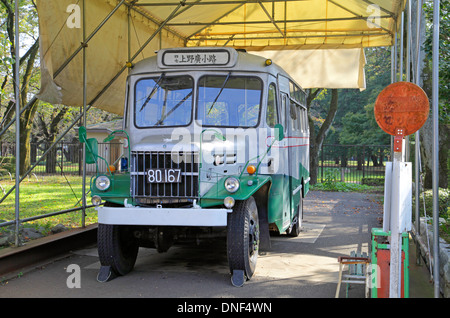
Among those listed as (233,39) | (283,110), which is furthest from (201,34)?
(283,110)

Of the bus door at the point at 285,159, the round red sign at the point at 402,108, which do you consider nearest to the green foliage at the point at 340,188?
the bus door at the point at 285,159

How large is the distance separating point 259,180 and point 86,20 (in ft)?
16.6

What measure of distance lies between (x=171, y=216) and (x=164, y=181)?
616mm

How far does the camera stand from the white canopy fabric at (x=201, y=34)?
9.14 meters

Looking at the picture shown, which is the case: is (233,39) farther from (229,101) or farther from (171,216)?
(171,216)

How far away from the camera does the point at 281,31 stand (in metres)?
14.0

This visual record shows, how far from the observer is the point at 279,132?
7.22 m

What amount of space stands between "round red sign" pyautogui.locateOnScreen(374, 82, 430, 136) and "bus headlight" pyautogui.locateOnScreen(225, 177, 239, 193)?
208 centimetres

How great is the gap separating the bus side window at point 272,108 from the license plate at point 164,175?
187 cm

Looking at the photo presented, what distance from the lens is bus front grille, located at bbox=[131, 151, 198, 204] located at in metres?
6.84

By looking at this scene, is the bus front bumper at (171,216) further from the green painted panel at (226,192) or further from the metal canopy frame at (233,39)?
the metal canopy frame at (233,39)

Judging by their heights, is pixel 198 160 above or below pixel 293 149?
below
